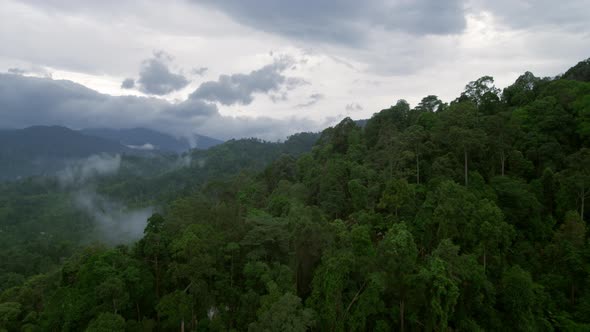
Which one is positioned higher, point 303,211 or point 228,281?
point 303,211

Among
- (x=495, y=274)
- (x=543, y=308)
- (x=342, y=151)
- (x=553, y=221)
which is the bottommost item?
(x=543, y=308)

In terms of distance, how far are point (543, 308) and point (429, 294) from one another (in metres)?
8.07

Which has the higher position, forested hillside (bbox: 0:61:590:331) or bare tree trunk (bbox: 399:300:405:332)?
forested hillside (bbox: 0:61:590:331)

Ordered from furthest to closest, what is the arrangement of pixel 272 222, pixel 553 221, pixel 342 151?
pixel 342 151, pixel 553 221, pixel 272 222

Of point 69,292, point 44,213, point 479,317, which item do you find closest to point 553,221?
point 479,317

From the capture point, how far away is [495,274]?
1959 cm

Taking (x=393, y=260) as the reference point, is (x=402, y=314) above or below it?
below

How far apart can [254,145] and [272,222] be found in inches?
7004

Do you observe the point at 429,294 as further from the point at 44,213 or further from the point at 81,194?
the point at 81,194

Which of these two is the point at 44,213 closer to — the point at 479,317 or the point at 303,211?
the point at 303,211

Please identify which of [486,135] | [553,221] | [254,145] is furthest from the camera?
[254,145]

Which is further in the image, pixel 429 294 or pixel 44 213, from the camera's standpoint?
pixel 44 213

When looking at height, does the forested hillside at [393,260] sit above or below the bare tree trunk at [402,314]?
above

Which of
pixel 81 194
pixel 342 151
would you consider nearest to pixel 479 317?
pixel 342 151
